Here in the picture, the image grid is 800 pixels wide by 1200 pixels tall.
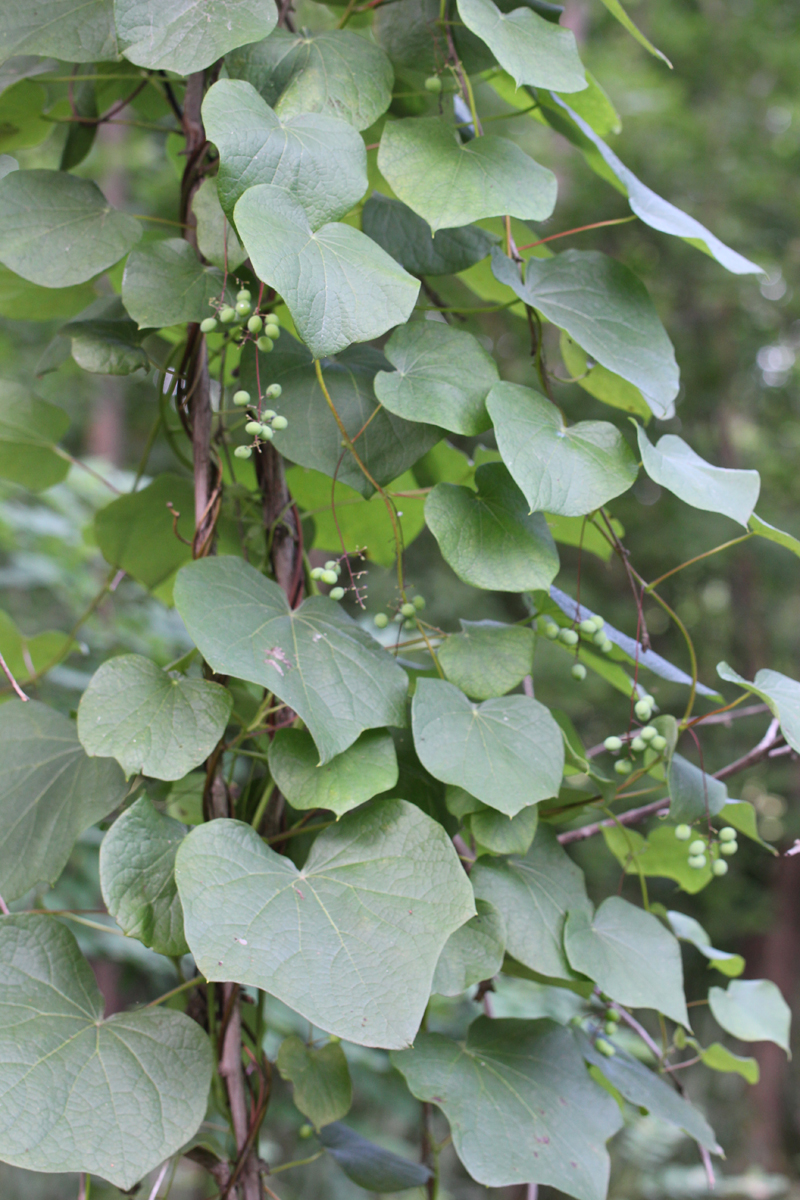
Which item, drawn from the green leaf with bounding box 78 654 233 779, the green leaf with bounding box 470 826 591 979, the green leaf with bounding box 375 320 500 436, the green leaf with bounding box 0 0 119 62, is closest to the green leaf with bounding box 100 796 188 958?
the green leaf with bounding box 78 654 233 779

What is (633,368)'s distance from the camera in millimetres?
794

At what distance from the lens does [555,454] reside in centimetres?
70

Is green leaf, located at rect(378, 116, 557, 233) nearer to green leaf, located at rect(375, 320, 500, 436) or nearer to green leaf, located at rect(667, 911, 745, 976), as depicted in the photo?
green leaf, located at rect(375, 320, 500, 436)

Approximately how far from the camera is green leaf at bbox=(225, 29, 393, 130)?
74 centimetres

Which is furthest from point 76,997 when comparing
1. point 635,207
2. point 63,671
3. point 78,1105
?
point 63,671

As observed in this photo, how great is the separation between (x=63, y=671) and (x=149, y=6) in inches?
56.4

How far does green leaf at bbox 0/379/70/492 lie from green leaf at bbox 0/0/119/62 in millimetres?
400

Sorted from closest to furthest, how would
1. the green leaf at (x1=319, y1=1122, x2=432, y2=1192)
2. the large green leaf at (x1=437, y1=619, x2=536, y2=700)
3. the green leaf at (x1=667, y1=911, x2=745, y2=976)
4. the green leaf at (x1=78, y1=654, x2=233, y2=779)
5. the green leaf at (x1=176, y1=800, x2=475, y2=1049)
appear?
the green leaf at (x1=176, y1=800, x2=475, y2=1049), the green leaf at (x1=78, y1=654, x2=233, y2=779), the large green leaf at (x1=437, y1=619, x2=536, y2=700), the green leaf at (x1=319, y1=1122, x2=432, y2=1192), the green leaf at (x1=667, y1=911, x2=745, y2=976)

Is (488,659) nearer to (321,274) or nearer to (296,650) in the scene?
(296,650)

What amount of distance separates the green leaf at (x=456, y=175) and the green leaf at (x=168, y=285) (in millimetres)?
182

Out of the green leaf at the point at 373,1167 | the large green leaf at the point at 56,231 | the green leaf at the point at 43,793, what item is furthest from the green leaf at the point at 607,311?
the green leaf at the point at 373,1167

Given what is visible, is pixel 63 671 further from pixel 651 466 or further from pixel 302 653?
pixel 651 466

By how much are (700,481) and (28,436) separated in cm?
80

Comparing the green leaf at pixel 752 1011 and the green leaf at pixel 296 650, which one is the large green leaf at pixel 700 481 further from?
the green leaf at pixel 752 1011
